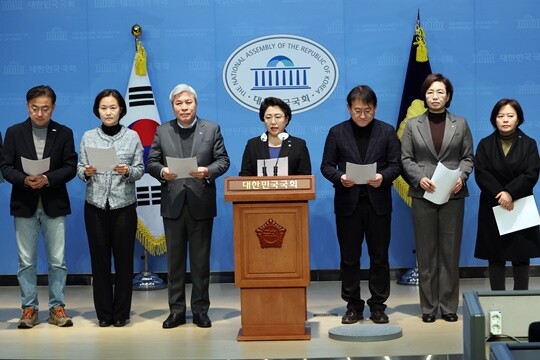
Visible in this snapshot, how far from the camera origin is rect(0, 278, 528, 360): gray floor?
5.43 metres

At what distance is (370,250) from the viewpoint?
6395 millimetres

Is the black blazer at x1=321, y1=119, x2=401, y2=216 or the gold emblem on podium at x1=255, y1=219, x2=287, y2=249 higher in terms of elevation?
the black blazer at x1=321, y1=119, x2=401, y2=216

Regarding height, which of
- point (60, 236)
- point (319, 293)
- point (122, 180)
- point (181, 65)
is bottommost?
point (319, 293)

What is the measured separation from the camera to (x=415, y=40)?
8.10m

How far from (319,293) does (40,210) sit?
2514 mm

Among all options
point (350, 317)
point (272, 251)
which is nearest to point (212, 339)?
point (272, 251)

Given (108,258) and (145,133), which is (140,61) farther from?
(108,258)

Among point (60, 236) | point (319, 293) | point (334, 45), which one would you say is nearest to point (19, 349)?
point (60, 236)

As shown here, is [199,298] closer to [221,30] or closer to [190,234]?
[190,234]

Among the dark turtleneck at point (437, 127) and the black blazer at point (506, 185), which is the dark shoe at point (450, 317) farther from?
the dark turtleneck at point (437, 127)

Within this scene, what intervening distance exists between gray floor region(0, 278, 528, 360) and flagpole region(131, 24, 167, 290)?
0.60 m

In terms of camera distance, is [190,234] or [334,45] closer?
[190,234]

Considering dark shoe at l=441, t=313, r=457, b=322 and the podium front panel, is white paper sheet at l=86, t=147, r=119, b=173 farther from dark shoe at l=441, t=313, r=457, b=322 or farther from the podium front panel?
dark shoe at l=441, t=313, r=457, b=322

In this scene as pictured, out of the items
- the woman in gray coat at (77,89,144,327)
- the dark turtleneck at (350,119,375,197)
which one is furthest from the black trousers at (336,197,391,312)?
the woman in gray coat at (77,89,144,327)
